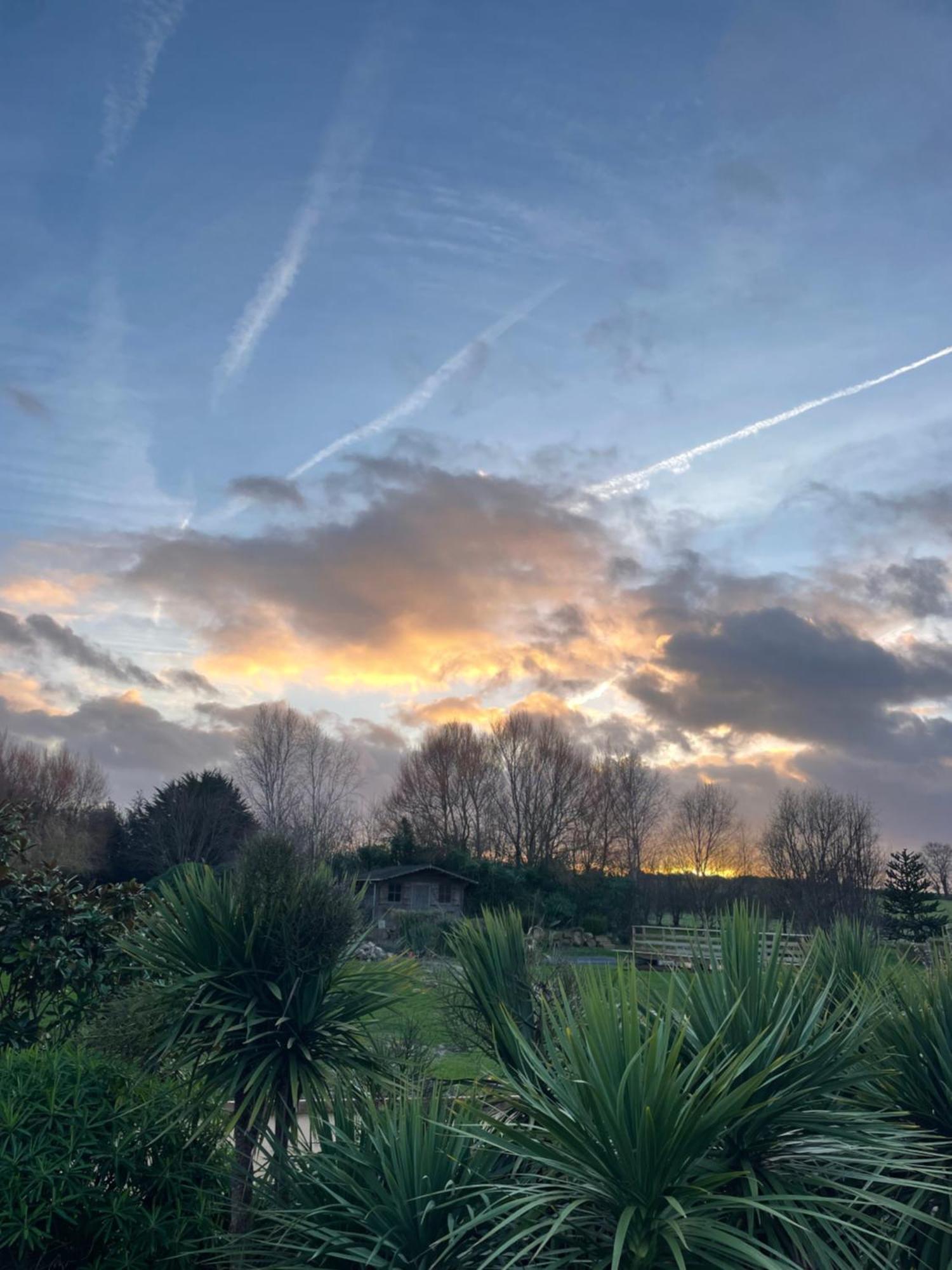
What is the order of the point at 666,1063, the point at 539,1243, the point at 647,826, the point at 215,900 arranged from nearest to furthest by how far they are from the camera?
1. the point at 539,1243
2. the point at 666,1063
3. the point at 215,900
4. the point at 647,826

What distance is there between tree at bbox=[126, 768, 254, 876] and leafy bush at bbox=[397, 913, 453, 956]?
1700cm

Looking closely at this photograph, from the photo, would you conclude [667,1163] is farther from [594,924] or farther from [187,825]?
[187,825]

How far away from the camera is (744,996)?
4867mm

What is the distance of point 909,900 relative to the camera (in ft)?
126

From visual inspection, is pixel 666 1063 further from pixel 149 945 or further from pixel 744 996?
pixel 149 945

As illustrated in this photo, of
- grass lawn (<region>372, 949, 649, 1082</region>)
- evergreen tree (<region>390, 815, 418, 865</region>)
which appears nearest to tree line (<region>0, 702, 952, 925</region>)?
evergreen tree (<region>390, 815, 418, 865</region>)

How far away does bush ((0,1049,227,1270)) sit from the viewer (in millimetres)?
5918

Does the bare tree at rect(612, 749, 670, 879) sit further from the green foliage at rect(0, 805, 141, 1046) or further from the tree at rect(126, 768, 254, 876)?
the green foliage at rect(0, 805, 141, 1046)

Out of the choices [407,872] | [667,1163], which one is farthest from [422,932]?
[667,1163]

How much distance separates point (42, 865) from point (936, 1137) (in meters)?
7.94

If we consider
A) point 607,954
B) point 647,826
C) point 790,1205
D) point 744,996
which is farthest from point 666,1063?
point 647,826

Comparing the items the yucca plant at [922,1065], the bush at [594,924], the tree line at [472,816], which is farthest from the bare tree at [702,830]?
the yucca plant at [922,1065]

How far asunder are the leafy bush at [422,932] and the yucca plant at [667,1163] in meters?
15.8

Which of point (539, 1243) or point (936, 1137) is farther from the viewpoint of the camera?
point (936, 1137)
